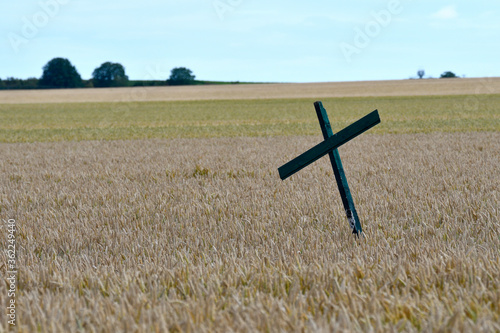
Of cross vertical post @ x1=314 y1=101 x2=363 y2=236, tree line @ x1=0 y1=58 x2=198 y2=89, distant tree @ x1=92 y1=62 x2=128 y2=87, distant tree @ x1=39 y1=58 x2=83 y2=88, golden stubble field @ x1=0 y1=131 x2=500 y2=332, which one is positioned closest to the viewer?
golden stubble field @ x1=0 y1=131 x2=500 y2=332

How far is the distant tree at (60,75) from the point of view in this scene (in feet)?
391

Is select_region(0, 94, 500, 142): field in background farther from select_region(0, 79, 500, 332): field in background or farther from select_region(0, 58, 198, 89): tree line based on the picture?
select_region(0, 58, 198, 89): tree line

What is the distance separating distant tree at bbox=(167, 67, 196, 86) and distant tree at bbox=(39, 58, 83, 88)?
24.1 meters

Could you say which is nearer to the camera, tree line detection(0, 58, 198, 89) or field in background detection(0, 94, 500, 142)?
field in background detection(0, 94, 500, 142)

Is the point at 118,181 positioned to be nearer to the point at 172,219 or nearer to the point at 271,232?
the point at 172,219

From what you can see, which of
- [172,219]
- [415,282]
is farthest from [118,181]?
[415,282]

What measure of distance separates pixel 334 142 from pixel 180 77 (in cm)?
11720

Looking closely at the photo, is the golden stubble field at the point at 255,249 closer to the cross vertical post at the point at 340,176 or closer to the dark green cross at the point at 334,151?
the cross vertical post at the point at 340,176

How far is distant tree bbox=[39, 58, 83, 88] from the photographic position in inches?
4692

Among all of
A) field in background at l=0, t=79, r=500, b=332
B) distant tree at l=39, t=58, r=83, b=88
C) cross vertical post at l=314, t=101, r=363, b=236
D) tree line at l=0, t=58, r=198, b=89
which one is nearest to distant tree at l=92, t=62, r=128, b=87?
tree line at l=0, t=58, r=198, b=89

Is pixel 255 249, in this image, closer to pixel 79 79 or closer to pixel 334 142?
pixel 334 142

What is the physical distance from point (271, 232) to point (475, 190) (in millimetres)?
3763

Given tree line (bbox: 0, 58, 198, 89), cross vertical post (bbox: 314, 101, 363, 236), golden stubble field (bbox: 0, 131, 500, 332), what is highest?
tree line (bbox: 0, 58, 198, 89)

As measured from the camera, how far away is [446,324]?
8.71ft
